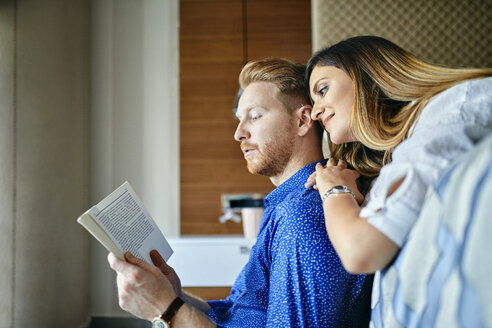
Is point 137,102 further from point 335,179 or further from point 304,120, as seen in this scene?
point 335,179

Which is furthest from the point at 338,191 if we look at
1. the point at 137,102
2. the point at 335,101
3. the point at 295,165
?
the point at 137,102

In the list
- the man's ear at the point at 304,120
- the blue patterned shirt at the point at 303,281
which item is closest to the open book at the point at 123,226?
the blue patterned shirt at the point at 303,281

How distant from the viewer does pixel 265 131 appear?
4.03 ft

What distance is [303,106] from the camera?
1.25 m

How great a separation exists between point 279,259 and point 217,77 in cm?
217

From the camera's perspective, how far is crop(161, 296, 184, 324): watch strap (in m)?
0.94

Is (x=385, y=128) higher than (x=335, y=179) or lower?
higher

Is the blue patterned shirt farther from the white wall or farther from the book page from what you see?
the white wall

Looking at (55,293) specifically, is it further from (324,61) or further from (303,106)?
(324,61)

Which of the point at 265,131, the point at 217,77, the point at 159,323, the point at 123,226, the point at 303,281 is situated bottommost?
the point at 159,323

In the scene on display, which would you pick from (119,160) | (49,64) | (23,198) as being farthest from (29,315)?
(49,64)

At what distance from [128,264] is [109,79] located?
2432 millimetres

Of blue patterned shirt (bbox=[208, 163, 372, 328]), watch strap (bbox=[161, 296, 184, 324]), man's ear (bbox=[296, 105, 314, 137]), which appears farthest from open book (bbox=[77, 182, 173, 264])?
man's ear (bbox=[296, 105, 314, 137])

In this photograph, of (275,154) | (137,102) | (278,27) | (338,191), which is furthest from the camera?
(137,102)
